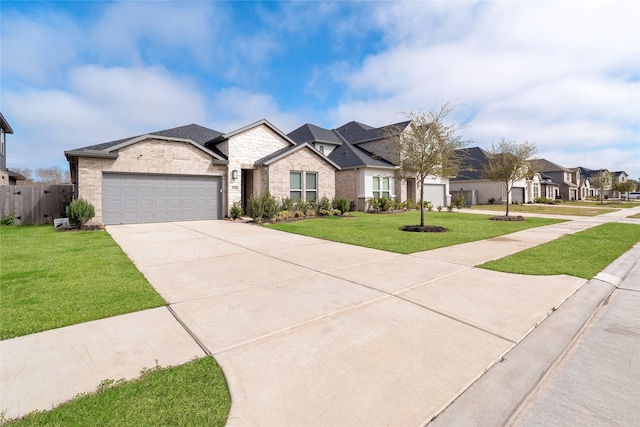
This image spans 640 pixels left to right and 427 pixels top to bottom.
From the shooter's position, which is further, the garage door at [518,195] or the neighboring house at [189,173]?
the garage door at [518,195]

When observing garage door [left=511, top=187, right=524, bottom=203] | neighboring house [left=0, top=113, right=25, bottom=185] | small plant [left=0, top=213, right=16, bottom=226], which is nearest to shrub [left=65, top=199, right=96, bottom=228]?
small plant [left=0, top=213, right=16, bottom=226]

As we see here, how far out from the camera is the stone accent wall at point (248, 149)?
16562mm

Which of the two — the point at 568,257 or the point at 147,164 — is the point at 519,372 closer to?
the point at 568,257

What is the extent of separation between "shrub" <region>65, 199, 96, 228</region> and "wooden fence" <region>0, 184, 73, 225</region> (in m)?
3.57

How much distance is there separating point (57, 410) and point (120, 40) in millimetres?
15001

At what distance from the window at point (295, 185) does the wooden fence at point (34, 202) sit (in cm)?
1100

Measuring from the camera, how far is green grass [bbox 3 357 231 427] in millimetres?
1902

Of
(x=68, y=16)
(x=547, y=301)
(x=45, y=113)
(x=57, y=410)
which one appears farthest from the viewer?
(x=45, y=113)

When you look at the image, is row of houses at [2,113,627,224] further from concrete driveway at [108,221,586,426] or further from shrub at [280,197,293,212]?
concrete driveway at [108,221,586,426]

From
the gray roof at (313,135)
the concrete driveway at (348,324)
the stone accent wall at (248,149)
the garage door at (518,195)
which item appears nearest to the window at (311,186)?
the stone accent wall at (248,149)

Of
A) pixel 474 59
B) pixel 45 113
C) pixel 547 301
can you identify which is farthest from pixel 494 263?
pixel 45 113

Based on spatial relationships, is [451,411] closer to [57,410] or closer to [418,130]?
[57,410]

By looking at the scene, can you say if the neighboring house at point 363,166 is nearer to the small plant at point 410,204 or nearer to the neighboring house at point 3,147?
the small plant at point 410,204

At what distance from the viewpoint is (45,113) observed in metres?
21.7
